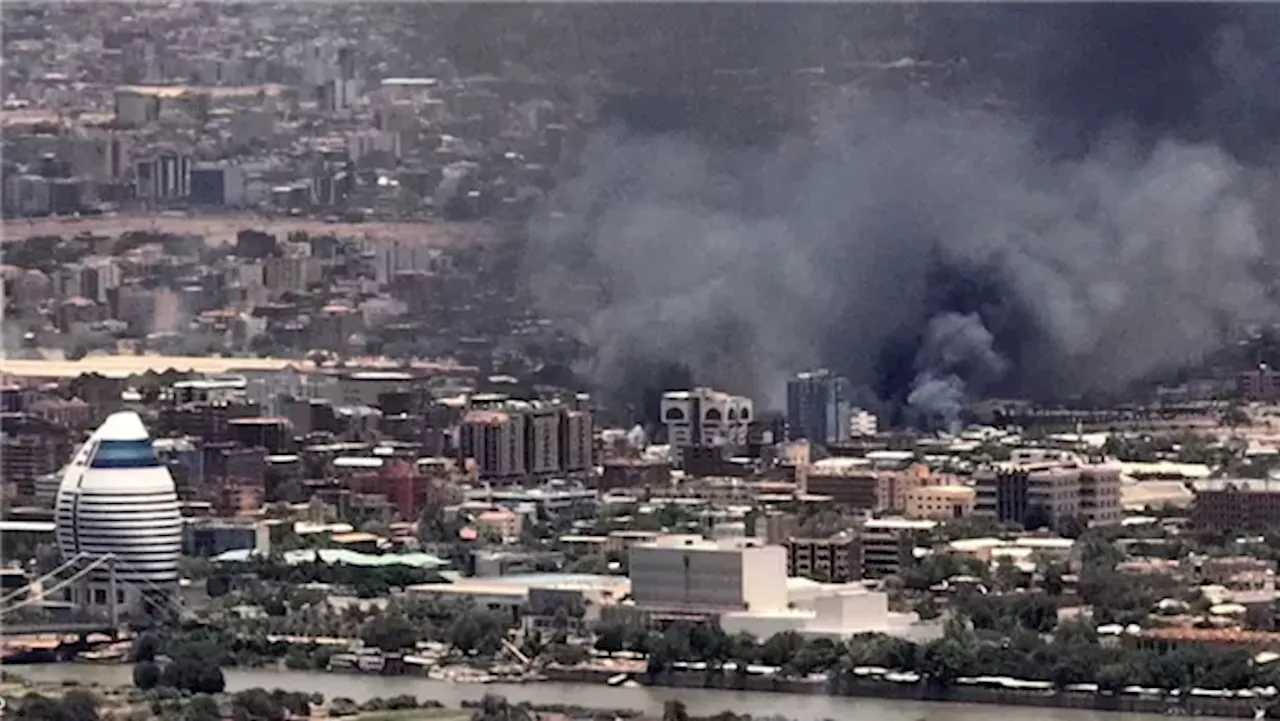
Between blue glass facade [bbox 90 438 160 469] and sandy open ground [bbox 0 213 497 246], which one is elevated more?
sandy open ground [bbox 0 213 497 246]

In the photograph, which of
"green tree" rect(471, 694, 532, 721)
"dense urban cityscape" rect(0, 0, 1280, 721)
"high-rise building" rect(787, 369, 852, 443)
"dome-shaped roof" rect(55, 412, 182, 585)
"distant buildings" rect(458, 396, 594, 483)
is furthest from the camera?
"high-rise building" rect(787, 369, 852, 443)

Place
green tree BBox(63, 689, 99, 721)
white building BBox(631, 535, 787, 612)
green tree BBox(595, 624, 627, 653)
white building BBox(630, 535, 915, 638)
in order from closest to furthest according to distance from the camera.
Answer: green tree BBox(63, 689, 99, 721)
green tree BBox(595, 624, 627, 653)
white building BBox(630, 535, 915, 638)
white building BBox(631, 535, 787, 612)

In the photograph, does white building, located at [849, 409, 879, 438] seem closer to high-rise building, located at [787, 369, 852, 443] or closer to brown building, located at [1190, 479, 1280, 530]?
high-rise building, located at [787, 369, 852, 443]

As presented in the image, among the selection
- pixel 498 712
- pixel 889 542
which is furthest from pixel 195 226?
pixel 498 712

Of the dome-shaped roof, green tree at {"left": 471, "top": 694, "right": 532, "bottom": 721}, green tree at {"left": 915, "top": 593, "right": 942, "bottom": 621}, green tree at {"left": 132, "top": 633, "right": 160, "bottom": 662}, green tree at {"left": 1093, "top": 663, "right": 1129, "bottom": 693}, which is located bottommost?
green tree at {"left": 471, "top": 694, "right": 532, "bottom": 721}

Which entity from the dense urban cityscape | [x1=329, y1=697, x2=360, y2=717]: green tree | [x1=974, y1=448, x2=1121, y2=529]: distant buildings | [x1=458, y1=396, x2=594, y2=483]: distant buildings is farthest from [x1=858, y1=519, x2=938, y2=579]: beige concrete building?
[x1=329, y1=697, x2=360, y2=717]: green tree

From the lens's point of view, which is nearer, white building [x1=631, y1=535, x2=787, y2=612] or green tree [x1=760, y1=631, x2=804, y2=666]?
green tree [x1=760, y1=631, x2=804, y2=666]

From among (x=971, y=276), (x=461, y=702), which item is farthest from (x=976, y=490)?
(x=461, y=702)
